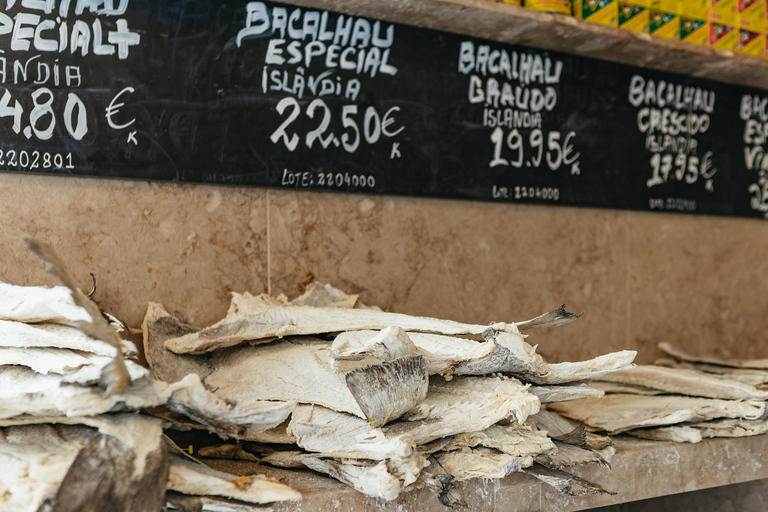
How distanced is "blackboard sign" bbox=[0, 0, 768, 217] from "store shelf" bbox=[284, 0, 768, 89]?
0.16 feet

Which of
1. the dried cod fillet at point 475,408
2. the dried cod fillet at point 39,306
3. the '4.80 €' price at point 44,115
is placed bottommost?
the dried cod fillet at point 475,408

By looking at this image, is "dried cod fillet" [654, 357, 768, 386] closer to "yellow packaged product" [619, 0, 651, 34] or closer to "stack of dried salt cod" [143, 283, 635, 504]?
"stack of dried salt cod" [143, 283, 635, 504]

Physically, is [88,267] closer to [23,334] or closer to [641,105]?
[23,334]

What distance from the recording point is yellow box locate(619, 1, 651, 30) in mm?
2197

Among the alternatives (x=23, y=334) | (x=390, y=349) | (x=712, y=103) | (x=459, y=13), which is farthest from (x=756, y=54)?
(x=23, y=334)

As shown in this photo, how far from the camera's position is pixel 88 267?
1.63m

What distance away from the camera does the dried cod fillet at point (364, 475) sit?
3.49 ft

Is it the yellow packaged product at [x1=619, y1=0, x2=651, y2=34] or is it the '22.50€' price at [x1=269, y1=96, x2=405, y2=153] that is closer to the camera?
the '22.50€' price at [x1=269, y1=96, x2=405, y2=153]

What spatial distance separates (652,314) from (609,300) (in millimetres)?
231

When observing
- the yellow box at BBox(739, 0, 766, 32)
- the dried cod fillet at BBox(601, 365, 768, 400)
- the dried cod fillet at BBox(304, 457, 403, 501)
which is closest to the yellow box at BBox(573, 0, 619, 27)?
the yellow box at BBox(739, 0, 766, 32)

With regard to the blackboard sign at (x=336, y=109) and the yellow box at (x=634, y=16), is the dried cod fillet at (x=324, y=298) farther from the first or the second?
the yellow box at (x=634, y=16)

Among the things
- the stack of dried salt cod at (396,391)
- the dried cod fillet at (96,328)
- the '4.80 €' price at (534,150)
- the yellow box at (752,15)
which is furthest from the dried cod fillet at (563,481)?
the yellow box at (752,15)

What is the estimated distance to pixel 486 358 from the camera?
1.24m

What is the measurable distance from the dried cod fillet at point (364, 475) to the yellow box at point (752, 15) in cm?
227
